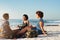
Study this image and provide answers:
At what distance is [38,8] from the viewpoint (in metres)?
6.20

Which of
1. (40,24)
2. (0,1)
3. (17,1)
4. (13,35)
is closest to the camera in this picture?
(13,35)

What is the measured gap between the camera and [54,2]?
6090 millimetres

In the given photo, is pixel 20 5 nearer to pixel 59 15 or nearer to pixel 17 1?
pixel 17 1

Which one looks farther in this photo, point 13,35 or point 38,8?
point 38,8

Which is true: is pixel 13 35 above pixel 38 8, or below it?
below

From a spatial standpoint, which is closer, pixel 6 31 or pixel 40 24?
pixel 6 31

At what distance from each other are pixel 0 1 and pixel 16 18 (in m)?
0.77

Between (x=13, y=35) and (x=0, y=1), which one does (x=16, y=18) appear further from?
(x=13, y=35)

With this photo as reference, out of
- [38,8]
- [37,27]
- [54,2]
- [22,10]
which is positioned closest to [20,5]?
[22,10]

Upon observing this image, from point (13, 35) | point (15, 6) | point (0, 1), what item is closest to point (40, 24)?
point (13, 35)

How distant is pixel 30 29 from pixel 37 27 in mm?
430

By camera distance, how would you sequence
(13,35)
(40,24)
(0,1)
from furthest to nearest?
(0,1), (40,24), (13,35)

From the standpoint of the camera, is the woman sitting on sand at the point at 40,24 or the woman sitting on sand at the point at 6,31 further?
the woman sitting on sand at the point at 40,24

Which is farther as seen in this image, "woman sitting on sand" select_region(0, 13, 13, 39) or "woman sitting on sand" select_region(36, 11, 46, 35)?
"woman sitting on sand" select_region(36, 11, 46, 35)
